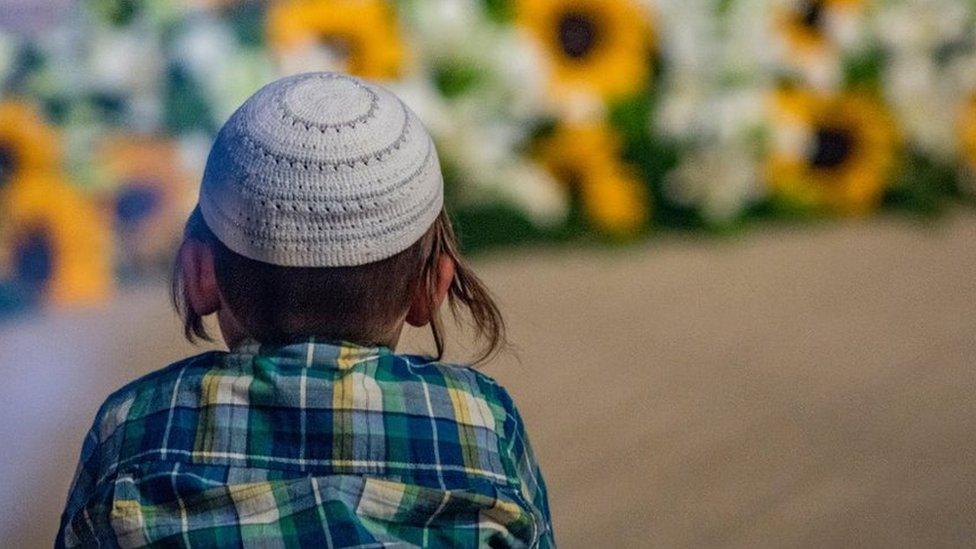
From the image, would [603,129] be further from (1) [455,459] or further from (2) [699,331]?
A: (1) [455,459]

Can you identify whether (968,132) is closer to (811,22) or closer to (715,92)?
(811,22)

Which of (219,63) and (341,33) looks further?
(341,33)

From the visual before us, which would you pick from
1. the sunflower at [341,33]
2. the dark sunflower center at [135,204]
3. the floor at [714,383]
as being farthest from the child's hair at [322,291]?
the sunflower at [341,33]

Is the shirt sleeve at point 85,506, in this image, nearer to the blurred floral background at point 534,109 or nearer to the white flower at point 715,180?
the blurred floral background at point 534,109

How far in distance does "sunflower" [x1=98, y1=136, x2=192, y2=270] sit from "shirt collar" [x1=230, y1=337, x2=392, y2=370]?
2553mm

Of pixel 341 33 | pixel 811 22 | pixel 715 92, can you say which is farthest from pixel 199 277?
pixel 811 22

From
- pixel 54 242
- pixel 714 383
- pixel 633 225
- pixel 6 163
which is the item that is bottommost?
pixel 714 383

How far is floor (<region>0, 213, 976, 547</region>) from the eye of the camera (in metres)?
3.00

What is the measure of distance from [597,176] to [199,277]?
2889mm

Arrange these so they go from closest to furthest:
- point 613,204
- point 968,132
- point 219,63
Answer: point 219,63 < point 613,204 < point 968,132

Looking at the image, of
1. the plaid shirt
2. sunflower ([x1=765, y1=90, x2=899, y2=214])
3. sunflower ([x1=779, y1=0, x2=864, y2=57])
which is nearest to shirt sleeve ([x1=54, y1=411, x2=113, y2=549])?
the plaid shirt

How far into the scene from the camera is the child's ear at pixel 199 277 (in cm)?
158

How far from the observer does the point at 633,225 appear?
4.33 m

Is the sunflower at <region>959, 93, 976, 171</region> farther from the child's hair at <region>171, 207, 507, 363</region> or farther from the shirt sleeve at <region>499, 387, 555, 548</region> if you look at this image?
the child's hair at <region>171, 207, 507, 363</region>
